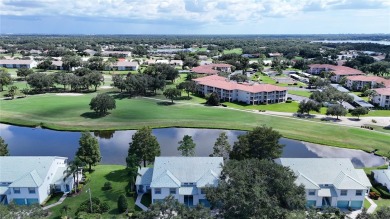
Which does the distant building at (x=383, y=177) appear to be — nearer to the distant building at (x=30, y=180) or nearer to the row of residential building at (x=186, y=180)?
the row of residential building at (x=186, y=180)

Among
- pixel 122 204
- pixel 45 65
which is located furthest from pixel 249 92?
pixel 45 65

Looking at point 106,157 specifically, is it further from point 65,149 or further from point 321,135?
point 321,135

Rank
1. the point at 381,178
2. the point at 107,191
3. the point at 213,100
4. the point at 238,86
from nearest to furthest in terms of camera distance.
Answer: the point at 107,191
the point at 381,178
the point at 213,100
the point at 238,86

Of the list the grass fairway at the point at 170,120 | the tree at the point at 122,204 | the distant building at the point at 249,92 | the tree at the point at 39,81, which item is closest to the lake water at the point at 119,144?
the grass fairway at the point at 170,120

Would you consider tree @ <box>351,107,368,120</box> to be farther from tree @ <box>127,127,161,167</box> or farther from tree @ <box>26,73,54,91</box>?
tree @ <box>26,73,54,91</box>

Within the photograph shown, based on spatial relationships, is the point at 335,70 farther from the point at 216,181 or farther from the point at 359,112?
the point at 216,181

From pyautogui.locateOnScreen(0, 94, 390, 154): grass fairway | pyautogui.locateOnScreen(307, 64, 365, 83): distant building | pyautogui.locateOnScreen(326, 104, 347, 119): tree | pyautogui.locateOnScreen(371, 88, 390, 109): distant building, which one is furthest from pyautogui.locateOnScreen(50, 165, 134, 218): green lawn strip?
pyautogui.locateOnScreen(307, 64, 365, 83): distant building
